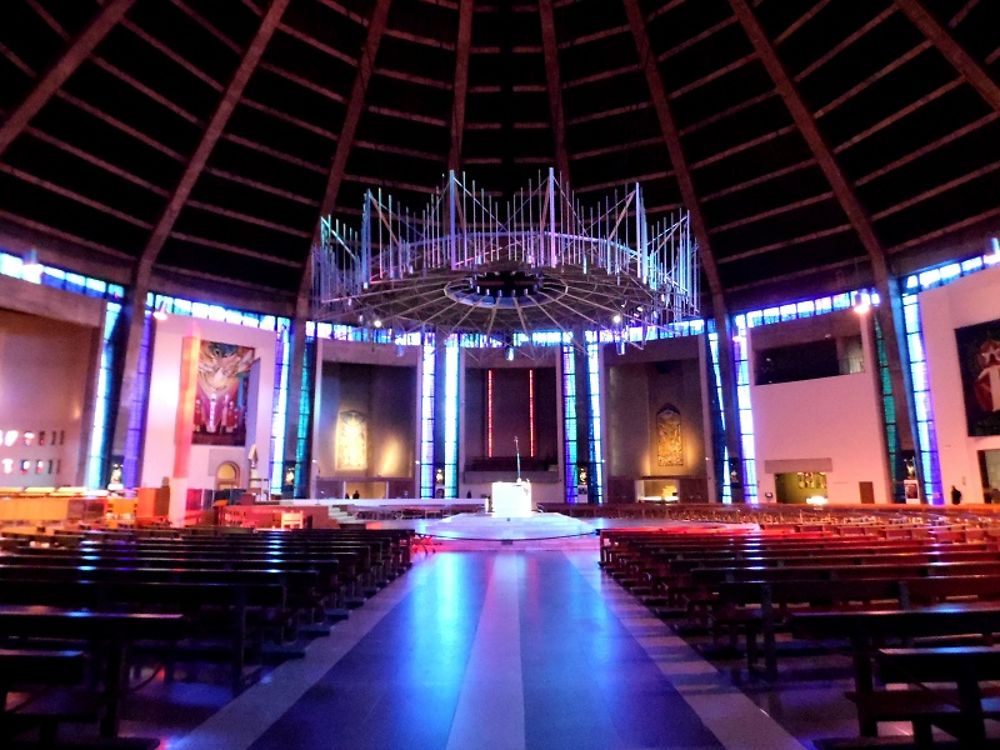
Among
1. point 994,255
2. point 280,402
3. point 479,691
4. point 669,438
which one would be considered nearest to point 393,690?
point 479,691

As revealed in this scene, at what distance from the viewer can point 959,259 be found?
20.5 meters

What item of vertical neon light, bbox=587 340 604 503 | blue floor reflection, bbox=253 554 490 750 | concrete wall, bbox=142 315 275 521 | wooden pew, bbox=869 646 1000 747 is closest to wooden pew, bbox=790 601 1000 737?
wooden pew, bbox=869 646 1000 747

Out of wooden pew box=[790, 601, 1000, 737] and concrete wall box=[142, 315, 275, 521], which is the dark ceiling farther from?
wooden pew box=[790, 601, 1000, 737]

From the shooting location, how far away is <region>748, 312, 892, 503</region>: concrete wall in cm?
2188

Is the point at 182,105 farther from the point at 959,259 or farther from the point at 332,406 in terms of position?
the point at 959,259

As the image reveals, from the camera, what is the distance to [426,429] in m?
28.9

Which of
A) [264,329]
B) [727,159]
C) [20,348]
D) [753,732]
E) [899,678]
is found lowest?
[753,732]

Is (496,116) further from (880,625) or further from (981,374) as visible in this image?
(880,625)

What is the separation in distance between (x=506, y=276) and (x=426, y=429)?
719 inches

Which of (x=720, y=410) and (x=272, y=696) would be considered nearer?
(x=272, y=696)

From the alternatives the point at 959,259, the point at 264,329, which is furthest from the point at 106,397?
the point at 959,259

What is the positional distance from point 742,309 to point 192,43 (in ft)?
70.8

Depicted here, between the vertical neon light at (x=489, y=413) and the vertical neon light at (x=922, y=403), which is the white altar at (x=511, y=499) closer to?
the vertical neon light at (x=922, y=403)

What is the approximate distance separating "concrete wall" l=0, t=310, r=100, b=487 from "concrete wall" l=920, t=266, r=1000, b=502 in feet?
87.8
